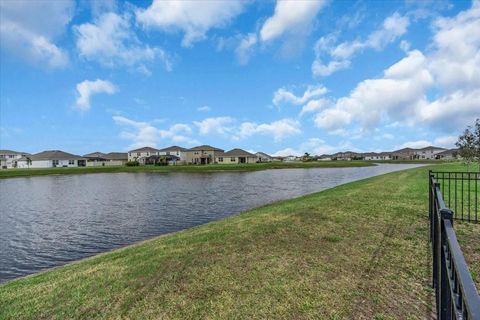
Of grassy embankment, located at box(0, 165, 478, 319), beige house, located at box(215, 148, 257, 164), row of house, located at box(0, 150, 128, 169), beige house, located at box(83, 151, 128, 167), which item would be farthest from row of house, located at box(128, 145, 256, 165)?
grassy embankment, located at box(0, 165, 478, 319)

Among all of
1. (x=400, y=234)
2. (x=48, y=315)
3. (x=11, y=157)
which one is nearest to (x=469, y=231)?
(x=400, y=234)

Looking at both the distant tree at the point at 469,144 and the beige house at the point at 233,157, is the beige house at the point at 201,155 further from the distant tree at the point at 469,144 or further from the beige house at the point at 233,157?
the distant tree at the point at 469,144

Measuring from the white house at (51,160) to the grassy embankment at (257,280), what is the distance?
108117mm

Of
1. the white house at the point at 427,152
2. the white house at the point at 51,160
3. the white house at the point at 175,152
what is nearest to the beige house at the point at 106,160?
the white house at the point at 51,160

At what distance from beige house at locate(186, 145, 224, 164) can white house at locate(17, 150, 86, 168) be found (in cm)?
3962

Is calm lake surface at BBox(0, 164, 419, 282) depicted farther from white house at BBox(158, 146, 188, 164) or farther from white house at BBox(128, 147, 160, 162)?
white house at BBox(128, 147, 160, 162)

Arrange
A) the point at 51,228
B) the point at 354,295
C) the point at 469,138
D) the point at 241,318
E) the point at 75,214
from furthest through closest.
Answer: the point at 469,138
the point at 75,214
the point at 51,228
the point at 354,295
the point at 241,318

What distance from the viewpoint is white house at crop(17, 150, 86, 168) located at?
3853 inches

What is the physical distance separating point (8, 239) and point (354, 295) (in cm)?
1531

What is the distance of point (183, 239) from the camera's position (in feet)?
29.7

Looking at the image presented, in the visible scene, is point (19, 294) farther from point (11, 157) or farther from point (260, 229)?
point (11, 157)

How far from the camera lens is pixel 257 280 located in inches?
215

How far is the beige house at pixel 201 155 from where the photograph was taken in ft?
336

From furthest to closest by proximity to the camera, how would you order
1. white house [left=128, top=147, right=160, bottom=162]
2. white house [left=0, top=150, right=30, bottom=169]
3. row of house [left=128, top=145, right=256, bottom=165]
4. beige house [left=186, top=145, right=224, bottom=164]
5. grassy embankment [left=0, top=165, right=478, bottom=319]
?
white house [left=128, top=147, right=160, bottom=162] → white house [left=0, top=150, right=30, bottom=169] → beige house [left=186, top=145, right=224, bottom=164] → row of house [left=128, top=145, right=256, bottom=165] → grassy embankment [left=0, top=165, right=478, bottom=319]
